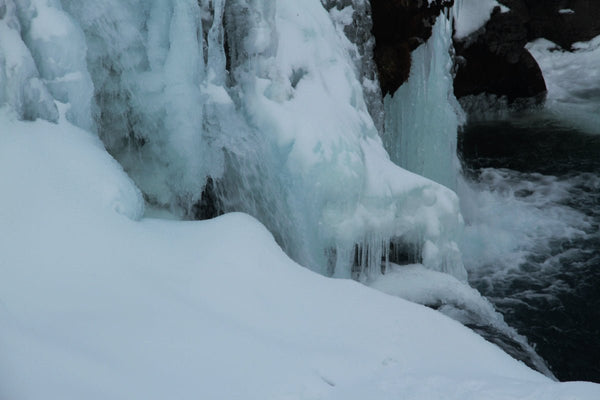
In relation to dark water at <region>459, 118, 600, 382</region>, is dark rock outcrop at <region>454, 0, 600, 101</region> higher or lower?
higher

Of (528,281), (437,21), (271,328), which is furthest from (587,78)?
(271,328)

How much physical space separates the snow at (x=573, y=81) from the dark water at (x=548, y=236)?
79 centimetres

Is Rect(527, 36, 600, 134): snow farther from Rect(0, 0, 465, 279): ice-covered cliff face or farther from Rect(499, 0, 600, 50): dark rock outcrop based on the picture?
Rect(0, 0, 465, 279): ice-covered cliff face

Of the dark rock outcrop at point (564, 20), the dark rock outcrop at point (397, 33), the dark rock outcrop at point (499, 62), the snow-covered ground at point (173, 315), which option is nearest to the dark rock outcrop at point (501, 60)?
the dark rock outcrop at point (499, 62)

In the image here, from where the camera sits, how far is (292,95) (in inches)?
199

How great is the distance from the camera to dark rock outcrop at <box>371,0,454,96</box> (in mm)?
7594

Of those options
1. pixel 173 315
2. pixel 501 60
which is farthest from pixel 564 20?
pixel 173 315

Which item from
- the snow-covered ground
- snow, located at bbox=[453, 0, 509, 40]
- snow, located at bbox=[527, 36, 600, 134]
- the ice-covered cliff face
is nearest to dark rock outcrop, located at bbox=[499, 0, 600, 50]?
snow, located at bbox=[527, 36, 600, 134]

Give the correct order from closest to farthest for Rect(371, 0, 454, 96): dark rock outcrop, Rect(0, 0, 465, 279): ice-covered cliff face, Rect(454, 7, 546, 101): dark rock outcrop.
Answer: Rect(0, 0, 465, 279): ice-covered cliff face → Rect(371, 0, 454, 96): dark rock outcrop → Rect(454, 7, 546, 101): dark rock outcrop

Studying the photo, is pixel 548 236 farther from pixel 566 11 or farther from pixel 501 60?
pixel 566 11

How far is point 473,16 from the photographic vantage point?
12891mm

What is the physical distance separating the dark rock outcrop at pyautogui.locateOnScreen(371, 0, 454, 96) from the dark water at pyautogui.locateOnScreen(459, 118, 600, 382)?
2.62m

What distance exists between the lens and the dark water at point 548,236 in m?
6.38

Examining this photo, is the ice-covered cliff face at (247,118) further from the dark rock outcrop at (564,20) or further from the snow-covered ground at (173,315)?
the dark rock outcrop at (564,20)
